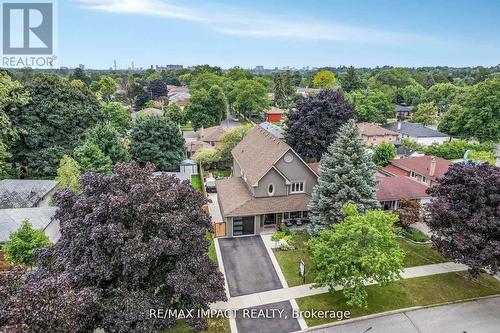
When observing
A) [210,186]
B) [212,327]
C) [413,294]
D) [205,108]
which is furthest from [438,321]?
[205,108]

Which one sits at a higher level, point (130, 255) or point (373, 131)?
point (373, 131)

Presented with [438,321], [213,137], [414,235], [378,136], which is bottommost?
[438,321]

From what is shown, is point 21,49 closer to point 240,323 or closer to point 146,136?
point 146,136

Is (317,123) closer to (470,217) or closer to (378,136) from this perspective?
(470,217)

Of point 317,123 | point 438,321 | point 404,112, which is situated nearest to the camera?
point 438,321

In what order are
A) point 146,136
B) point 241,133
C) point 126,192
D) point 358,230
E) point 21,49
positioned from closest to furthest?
1. point 126,192
2. point 358,230
3. point 21,49
4. point 146,136
5. point 241,133

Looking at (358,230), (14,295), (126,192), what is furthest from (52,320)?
(358,230)

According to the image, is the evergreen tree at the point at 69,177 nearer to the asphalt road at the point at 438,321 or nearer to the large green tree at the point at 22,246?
the large green tree at the point at 22,246
